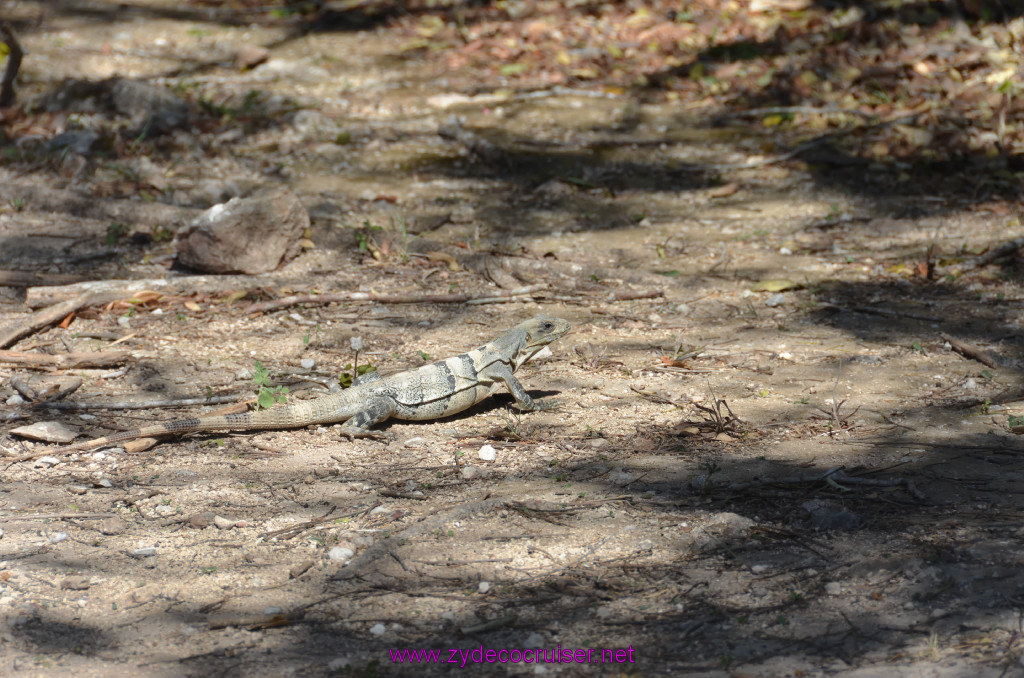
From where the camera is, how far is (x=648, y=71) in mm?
10203

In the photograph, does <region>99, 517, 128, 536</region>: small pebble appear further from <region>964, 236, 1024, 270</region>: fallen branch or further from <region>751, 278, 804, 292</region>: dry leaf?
<region>964, 236, 1024, 270</region>: fallen branch

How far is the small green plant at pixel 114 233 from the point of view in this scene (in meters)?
6.35

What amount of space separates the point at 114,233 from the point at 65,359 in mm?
2095

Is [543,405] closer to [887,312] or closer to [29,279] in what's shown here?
[887,312]

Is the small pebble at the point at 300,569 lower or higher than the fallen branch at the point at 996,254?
lower

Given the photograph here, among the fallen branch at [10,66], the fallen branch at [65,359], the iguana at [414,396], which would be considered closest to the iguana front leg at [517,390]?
the iguana at [414,396]

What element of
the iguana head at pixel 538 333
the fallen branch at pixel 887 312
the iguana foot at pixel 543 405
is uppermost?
the iguana head at pixel 538 333

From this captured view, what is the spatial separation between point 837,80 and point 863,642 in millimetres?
8018

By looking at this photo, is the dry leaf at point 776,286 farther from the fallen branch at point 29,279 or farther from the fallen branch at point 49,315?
the fallen branch at point 29,279

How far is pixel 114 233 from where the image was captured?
6.39 metres

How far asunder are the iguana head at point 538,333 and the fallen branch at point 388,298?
44.0 inches

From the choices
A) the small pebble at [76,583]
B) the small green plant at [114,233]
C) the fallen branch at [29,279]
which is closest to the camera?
the small pebble at [76,583]

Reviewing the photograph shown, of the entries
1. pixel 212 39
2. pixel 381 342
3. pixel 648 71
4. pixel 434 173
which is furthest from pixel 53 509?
pixel 212 39

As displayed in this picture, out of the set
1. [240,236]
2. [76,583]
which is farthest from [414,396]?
[240,236]
